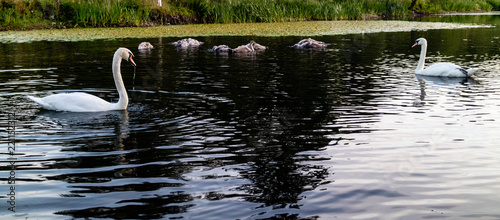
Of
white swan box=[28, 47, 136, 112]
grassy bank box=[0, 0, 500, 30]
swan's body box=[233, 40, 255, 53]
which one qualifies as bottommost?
white swan box=[28, 47, 136, 112]

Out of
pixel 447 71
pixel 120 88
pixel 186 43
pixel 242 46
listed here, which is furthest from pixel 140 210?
pixel 186 43

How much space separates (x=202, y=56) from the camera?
750 inches

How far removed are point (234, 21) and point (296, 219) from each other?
2997 centimetres

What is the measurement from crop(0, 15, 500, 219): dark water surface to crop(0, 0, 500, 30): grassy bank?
1568cm

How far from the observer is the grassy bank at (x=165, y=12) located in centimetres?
2994

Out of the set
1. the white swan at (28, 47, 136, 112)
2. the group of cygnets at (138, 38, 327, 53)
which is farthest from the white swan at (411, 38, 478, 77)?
the white swan at (28, 47, 136, 112)

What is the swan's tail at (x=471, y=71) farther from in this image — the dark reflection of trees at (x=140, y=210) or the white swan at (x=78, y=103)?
the dark reflection of trees at (x=140, y=210)

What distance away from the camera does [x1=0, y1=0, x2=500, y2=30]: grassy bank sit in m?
29.9

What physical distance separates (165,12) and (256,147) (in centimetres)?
Answer: 2755

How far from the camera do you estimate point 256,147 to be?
7359 millimetres

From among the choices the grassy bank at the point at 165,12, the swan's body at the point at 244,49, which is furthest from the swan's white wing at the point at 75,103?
the grassy bank at the point at 165,12

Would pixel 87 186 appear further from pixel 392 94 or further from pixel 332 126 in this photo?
pixel 392 94

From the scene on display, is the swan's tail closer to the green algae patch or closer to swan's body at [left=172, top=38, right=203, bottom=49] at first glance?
swan's body at [left=172, top=38, right=203, bottom=49]

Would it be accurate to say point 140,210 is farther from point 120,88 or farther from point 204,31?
point 204,31
